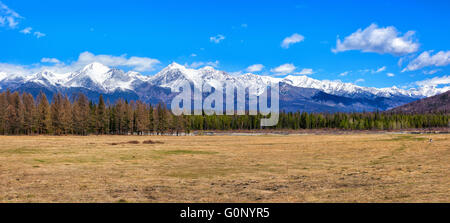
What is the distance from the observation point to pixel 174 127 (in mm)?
160625

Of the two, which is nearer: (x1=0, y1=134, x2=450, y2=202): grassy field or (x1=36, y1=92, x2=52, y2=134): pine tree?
(x1=0, y1=134, x2=450, y2=202): grassy field

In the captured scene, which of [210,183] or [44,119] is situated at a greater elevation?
[44,119]

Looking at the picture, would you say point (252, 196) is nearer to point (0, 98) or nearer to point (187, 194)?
point (187, 194)

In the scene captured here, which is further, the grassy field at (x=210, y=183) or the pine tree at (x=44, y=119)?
the pine tree at (x=44, y=119)

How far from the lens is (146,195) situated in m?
19.6

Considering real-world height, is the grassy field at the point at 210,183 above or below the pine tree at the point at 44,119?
below

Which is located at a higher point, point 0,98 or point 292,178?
point 0,98

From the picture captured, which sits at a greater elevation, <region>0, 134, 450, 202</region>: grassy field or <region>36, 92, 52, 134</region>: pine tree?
<region>36, 92, 52, 134</region>: pine tree

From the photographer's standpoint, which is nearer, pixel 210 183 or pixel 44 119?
pixel 210 183

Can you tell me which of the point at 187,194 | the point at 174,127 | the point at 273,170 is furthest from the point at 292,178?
the point at 174,127

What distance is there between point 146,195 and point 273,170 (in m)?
16.3
